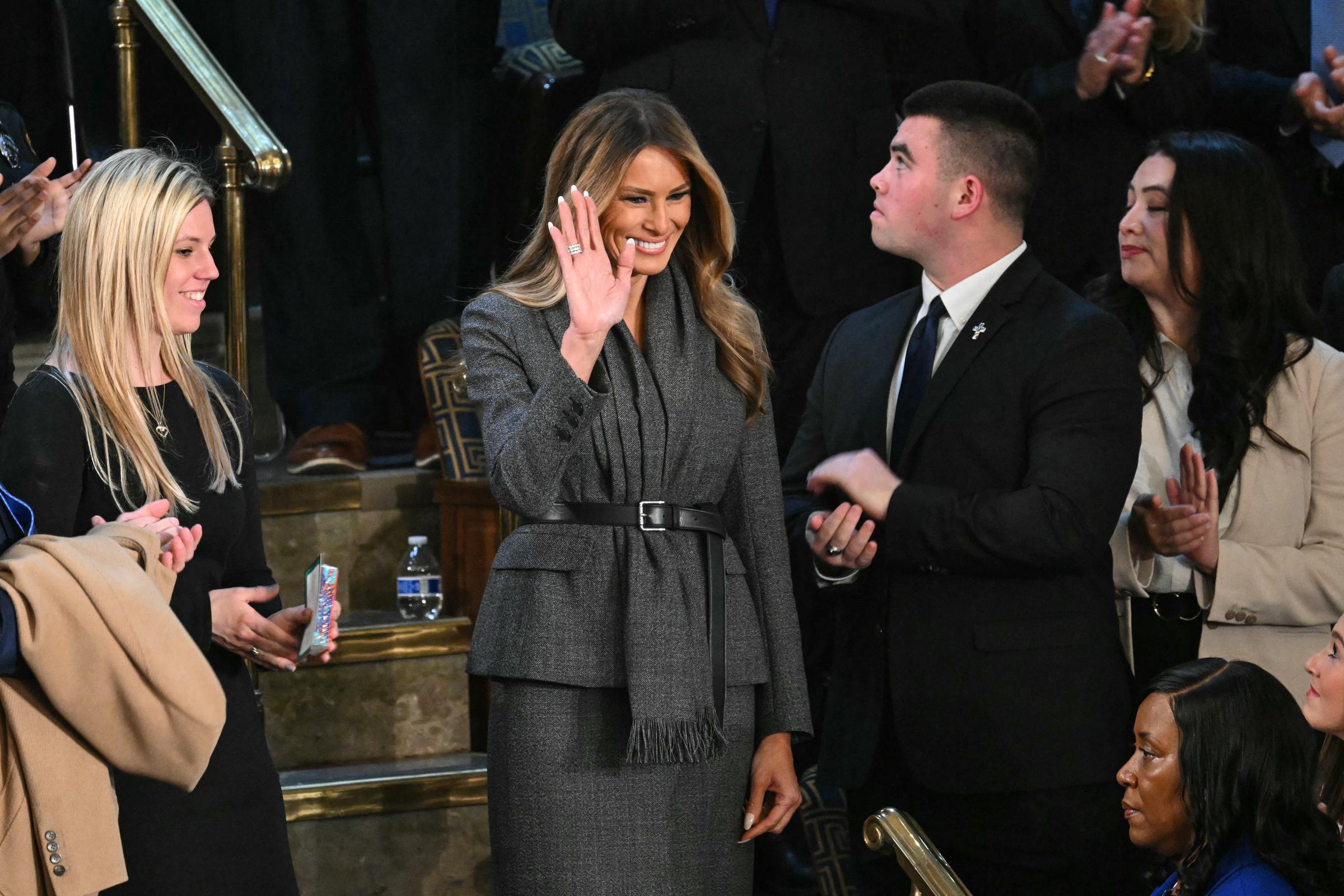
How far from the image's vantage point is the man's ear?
298cm

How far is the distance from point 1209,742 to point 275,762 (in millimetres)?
2357

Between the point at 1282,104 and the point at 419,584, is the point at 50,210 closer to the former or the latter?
the point at 419,584

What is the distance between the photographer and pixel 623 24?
12.6 feet

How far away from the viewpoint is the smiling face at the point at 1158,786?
2.25 m

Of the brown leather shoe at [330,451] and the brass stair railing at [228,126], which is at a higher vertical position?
the brass stair railing at [228,126]

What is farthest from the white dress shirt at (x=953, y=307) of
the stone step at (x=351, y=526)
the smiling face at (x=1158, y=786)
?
the stone step at (x=351, y=526)

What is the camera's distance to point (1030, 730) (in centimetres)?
275

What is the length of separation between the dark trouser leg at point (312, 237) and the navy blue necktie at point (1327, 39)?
2596 millimetres

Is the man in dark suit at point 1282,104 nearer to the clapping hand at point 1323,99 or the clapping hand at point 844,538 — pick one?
the clapping hand at point 1323,99

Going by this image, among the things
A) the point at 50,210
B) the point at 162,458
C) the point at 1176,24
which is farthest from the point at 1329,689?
the point at 50,210

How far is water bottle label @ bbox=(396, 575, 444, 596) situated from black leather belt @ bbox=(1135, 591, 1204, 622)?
1.79 meters

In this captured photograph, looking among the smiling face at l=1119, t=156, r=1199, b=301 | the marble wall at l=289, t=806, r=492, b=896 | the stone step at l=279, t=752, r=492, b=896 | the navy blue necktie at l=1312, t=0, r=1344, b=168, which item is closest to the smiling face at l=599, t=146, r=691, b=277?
the smiling face at l=1119, t=156, r=1199, b=301

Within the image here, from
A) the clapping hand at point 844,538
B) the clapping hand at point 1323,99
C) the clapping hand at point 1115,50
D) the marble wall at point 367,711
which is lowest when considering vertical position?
the marble wall at point 367,711

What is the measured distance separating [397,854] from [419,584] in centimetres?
70
